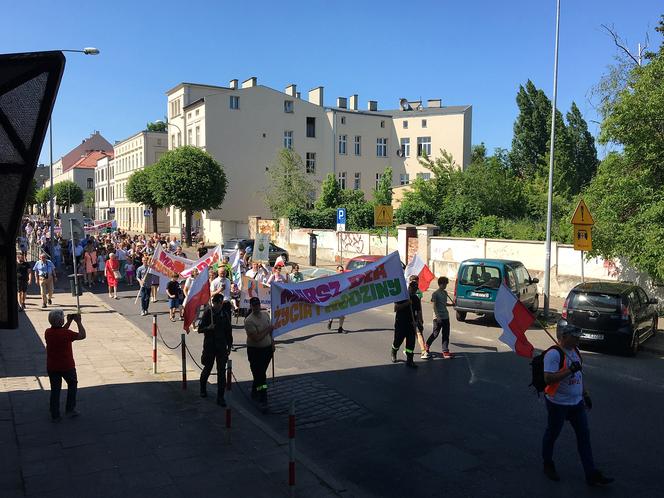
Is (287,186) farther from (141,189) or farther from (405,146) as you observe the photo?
(405,146)

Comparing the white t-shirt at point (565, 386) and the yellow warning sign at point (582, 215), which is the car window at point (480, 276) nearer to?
the yellow warning sign at point (582, 215)

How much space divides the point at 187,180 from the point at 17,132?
38.5 metres

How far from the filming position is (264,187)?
54.0 m

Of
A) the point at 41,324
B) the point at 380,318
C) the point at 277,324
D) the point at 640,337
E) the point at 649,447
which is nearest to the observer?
the point at 649,447

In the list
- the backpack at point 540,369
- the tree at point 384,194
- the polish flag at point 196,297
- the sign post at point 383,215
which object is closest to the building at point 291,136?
the tree at point 384,194

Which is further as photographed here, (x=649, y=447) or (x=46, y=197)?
(x=46, y=197)

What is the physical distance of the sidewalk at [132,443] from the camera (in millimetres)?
6051

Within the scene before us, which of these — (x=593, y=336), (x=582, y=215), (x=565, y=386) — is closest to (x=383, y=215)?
(x=582, y=215)

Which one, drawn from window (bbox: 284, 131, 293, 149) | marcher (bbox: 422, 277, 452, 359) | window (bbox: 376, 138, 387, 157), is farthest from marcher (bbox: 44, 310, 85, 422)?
window (bbox: 376, 138, 387, 157)

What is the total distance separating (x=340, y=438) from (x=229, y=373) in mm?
2222

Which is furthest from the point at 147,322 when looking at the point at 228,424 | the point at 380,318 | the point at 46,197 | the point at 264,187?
the point at 46,197

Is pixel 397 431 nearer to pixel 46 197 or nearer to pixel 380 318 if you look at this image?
pixel 380 318

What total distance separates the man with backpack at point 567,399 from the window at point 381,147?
55.3 metres

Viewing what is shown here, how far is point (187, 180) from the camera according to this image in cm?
4328
